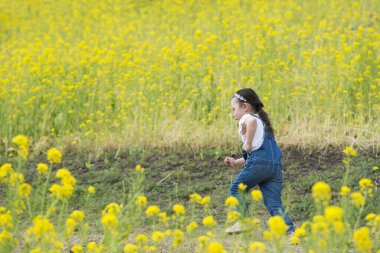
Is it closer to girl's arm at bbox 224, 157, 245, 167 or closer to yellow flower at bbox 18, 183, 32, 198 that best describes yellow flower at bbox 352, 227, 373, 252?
yellow flower at bbox 18, 183, 32, 198

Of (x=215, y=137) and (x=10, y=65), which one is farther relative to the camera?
(x=10, y=65)

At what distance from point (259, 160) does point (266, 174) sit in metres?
0.11

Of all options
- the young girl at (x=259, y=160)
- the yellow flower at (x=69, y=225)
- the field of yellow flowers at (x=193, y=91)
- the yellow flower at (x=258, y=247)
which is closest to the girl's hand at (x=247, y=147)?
the young girl at (x=259, y=160)

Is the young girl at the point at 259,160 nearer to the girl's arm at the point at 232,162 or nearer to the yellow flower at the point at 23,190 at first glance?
the girl's arm at the point at 232,162

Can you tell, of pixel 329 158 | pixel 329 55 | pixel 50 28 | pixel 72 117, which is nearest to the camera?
pixel 329 158

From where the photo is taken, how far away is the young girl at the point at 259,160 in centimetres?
483

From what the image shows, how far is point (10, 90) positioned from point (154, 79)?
1.77 metres

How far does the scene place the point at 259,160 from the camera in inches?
190

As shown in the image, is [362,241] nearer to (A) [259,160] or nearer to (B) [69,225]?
(B) [69,225]

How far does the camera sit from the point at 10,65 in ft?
32.1

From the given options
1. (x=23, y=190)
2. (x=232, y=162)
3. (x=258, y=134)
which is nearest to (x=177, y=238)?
(x=23, y=190)

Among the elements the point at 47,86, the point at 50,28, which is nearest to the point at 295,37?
the point at 47,86

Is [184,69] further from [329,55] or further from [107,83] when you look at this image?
[329,55]

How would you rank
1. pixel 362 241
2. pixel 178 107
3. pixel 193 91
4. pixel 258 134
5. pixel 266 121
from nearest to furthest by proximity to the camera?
pixel 362 241 → pixel 258 134 → pixel 266 121 → pixel 193 91 → pixel 178 107
